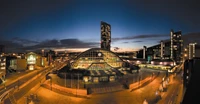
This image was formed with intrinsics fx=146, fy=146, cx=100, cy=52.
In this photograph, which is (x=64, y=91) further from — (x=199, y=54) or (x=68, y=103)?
(x=199, y=54)

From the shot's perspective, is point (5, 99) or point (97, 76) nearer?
point (5, 99)

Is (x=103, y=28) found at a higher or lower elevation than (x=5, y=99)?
higher

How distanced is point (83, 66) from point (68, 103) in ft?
72.5

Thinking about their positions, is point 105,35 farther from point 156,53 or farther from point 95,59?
point 95,59

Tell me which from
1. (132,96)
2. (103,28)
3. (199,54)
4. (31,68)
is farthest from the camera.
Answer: (103,28)

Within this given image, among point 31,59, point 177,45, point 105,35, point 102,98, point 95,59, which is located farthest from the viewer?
point 105,35

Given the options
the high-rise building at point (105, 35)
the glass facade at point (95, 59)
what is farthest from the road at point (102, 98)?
the high-rise building at point (105, 35)

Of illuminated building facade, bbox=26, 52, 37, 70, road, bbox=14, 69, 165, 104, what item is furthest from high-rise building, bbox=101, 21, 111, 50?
road, bbox=14, 69, 165, 104

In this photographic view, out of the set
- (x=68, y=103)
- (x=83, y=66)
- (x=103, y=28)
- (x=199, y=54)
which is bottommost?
(x=68, y=103)

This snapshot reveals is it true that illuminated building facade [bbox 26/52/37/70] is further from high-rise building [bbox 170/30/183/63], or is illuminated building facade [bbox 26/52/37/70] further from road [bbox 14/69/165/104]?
high-rise building [bbox 170/30/183/63]

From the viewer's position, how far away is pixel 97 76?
89.5 ft

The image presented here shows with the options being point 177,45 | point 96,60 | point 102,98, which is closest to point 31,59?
point 96,60

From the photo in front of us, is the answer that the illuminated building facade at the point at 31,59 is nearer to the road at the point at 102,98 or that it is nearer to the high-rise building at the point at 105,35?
the road at the point at 102,98

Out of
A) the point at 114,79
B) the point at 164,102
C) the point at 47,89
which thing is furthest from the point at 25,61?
the point at 164,102
